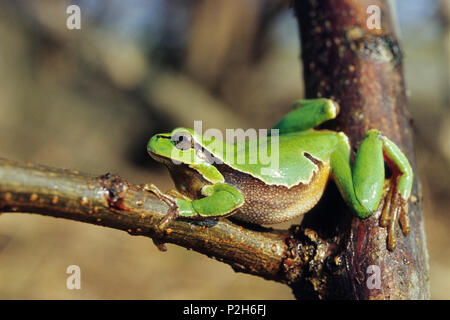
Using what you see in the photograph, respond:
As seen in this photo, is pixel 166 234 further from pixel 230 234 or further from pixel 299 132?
pixel 299 132

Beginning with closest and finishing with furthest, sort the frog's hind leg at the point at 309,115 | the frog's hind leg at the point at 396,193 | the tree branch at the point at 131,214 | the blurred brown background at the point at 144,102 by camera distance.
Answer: the tree branch at the point at 131,214 → the frog's hind leg at the point at 396,193 → the frog's hind leg at the point at 309,115 → the blurred brown background at the point at 144,102

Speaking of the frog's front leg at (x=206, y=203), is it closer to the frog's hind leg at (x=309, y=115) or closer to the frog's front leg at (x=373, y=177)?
the frog's front leg at (x=373, y=177)

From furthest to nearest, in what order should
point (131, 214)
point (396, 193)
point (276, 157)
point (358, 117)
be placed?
point (358, 117)
point (276, 157)
point (396, 193)
point (131, 214)

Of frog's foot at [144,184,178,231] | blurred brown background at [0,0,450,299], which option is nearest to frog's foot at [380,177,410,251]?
frog's foot at [144,184,178,231]

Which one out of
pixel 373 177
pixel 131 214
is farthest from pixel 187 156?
pixel 373 177

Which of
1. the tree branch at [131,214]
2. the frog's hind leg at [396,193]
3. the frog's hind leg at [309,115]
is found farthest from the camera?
the frog's hind leg at [309,115]

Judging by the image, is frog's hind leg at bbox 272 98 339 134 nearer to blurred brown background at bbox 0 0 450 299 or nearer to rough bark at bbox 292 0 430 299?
rough bark at bbox 292 0 430 299

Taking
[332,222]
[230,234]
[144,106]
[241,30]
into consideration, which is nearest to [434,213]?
[241,30]

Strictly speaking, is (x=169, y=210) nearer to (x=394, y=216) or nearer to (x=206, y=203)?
(x=206, y=203)

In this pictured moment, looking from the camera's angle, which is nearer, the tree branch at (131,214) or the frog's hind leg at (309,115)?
the tree branch at (131,214)

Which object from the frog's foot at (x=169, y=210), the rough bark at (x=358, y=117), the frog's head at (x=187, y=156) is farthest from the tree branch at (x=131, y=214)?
the frog's head at (x=187, y=156)
